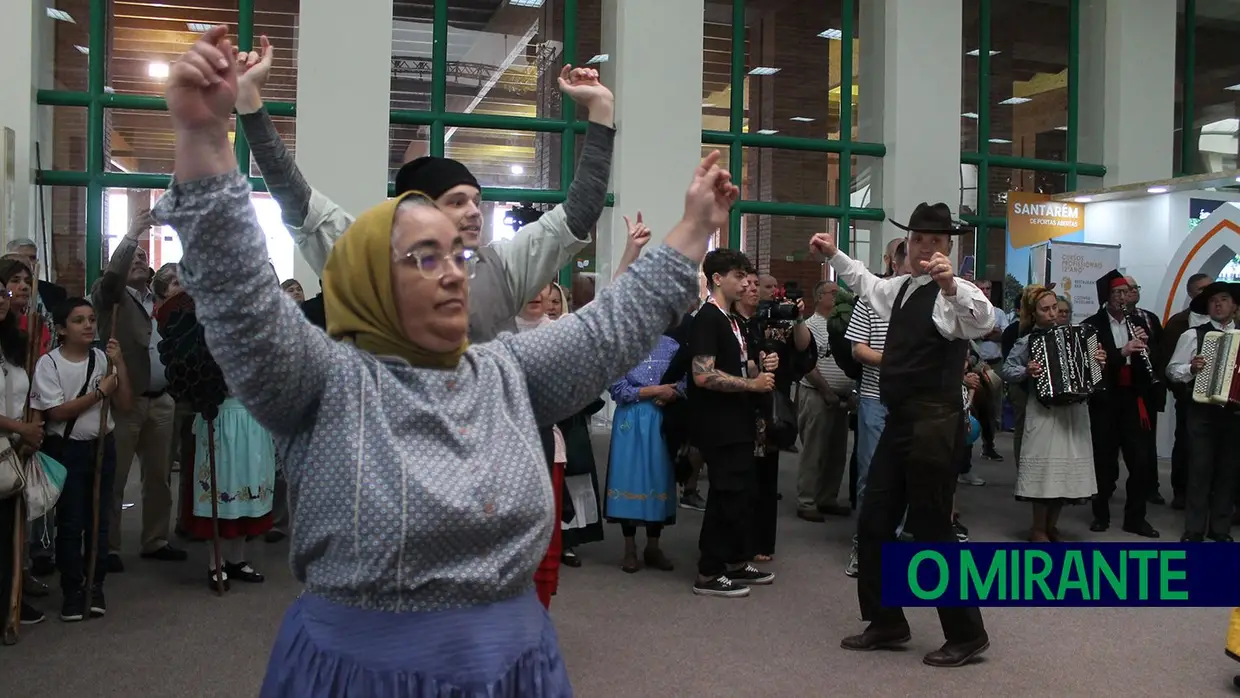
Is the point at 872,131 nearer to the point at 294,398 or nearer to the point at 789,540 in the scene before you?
the point at 789,540

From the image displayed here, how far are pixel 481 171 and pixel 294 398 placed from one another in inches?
424

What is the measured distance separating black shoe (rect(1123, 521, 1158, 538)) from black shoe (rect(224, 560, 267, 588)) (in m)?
5.82

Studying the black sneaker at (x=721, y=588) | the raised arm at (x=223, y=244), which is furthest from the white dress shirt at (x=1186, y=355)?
the raised arm at (x=223, y=244)

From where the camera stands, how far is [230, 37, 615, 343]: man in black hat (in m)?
2.57

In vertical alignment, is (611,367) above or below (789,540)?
above

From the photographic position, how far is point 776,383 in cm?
708

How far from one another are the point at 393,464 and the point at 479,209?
55.6 inches

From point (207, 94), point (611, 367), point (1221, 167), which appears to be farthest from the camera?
point (1221, 167)

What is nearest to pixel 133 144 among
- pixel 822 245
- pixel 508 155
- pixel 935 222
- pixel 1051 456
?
pixel 508 155

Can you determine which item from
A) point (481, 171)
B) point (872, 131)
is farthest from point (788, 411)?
point (872, 131)

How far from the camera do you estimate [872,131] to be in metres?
13.3

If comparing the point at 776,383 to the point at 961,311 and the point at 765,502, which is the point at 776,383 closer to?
the point at 765,502

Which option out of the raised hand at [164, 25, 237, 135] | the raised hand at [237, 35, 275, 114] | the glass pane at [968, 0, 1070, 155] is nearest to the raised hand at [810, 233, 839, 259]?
the raised hand at [237, 35, 275, 114]

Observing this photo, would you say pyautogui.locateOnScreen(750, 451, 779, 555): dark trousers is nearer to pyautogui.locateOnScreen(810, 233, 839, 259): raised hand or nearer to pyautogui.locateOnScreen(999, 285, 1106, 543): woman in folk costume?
pyautogui.locateOnScreen(999, 285, 1106, 543): woman in folk costume
